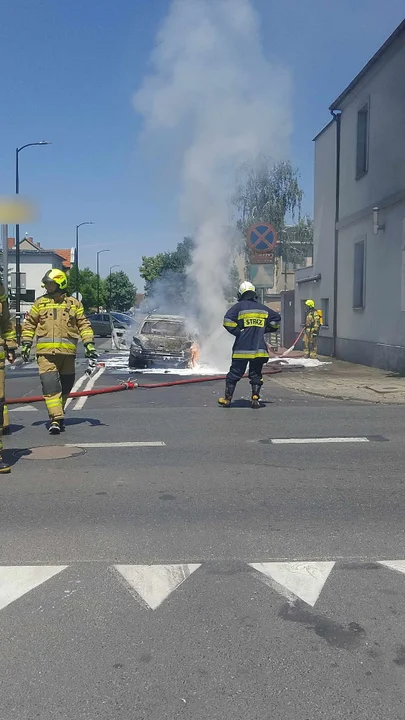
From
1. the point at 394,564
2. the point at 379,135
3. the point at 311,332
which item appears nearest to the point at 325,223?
the point at 311,332

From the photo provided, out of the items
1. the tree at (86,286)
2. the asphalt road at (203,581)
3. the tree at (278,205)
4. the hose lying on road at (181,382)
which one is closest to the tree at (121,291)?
the tree at (86,286)

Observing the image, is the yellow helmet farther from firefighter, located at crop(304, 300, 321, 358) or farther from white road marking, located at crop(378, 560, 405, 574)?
firefighter, located at crop(304, 300, 321, 358)

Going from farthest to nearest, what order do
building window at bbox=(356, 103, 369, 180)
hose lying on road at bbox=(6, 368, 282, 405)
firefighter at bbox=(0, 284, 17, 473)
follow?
building window at bbox=(356, 103, 369, 180) < hose lying on road at bbox=(6, 368, 282, 405) < firefighter at bbox=(0, 284, 17, 473)

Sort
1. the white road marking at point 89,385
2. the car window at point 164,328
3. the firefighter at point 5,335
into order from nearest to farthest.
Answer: the firefighter at point 5,335
the white road marking at point 89,385
the car window at point 164,328

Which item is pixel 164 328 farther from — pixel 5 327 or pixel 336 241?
pixel 5 327

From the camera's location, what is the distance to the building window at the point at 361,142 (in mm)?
17297

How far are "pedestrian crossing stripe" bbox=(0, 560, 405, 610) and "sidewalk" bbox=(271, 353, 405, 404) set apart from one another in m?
6.76

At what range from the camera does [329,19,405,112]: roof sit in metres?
14.1

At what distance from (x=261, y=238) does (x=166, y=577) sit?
389 inches

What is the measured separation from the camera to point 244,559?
4.08 metres

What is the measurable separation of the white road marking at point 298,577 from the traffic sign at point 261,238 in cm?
956

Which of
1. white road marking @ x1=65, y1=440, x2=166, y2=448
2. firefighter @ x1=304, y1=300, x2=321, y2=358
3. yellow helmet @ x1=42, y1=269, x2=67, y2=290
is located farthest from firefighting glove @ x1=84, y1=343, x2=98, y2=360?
firefighter @ x1=304, y1=300, x2=321, y2=358

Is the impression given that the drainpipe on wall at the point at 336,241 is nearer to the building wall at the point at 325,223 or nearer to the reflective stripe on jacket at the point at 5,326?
the building wall at the point at 325,223

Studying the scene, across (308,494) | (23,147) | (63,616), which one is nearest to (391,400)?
(308,494)
